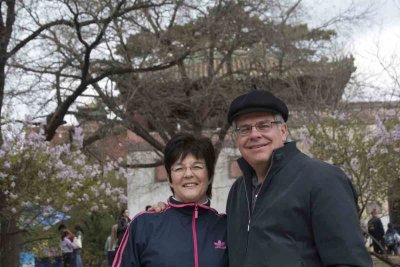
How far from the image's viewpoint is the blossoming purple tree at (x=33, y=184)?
8.60 meters

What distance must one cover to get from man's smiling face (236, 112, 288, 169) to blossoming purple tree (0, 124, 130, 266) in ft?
20.8

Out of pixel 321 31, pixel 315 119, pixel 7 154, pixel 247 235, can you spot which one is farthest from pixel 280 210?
pixel 321 31

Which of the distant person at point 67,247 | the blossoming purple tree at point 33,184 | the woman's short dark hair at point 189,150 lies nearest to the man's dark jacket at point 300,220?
the woman's short dark hair at point 189,150

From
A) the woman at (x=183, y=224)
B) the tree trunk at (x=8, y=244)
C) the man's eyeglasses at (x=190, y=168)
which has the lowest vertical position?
the tree trunk at (x=8, y=244)

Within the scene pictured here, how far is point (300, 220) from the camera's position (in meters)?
2.50

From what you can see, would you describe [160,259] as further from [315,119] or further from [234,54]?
[234,54]

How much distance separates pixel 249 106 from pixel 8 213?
6.74 m

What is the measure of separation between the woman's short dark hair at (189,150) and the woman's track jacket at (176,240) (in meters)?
0.23

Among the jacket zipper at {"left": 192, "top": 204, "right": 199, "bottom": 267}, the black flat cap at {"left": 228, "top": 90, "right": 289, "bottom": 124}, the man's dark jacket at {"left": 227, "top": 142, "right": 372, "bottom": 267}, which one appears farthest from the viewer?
the jacket zipper at {"left": 192, "top": 204, "right": 199, "bottom": 267}

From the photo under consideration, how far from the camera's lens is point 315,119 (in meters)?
12.9

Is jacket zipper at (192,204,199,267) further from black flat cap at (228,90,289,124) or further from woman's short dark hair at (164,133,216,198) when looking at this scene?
black flat cap at (228,90,289,124)

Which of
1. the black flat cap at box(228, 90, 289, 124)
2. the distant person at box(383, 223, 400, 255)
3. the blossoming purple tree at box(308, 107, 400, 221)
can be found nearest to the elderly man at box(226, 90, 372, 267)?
the black flat cap at box(228, 90, 289, 124)

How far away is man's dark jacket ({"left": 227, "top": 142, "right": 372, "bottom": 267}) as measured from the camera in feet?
7.87

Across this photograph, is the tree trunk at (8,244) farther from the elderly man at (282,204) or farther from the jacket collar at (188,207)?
the elderly man at (282,204)
